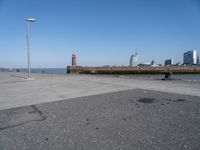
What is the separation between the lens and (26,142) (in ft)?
12.3

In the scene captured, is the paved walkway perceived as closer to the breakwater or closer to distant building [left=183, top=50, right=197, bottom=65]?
the breakwater

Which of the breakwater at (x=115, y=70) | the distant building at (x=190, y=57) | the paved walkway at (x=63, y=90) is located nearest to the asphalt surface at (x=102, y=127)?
the paved walkway at (x=63, y=90)

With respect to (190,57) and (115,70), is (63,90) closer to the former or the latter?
(115,70)

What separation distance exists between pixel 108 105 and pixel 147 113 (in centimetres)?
175

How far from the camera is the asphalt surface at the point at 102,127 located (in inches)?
142

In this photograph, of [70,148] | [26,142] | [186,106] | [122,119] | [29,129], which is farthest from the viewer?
[186,106]

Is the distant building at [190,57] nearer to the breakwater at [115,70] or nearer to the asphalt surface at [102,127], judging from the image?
the breakwater at [115,70]

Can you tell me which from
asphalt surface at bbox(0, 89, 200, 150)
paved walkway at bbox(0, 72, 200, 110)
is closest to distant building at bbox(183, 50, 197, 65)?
paved walkway at bbox(0, 72, 200, 110)

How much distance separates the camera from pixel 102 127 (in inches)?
181

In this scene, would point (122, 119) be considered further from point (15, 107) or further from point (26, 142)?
point (15, 107)

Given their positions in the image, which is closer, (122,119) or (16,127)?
(16,127)

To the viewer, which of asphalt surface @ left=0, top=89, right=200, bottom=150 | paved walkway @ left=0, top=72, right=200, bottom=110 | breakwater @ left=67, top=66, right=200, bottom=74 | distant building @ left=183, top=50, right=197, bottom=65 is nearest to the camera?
asphalt surface @ left=0, top=89, right=200, bottom=150

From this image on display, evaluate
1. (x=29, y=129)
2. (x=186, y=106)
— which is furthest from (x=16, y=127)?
(x=186, y=106)

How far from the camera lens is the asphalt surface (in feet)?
11.8
